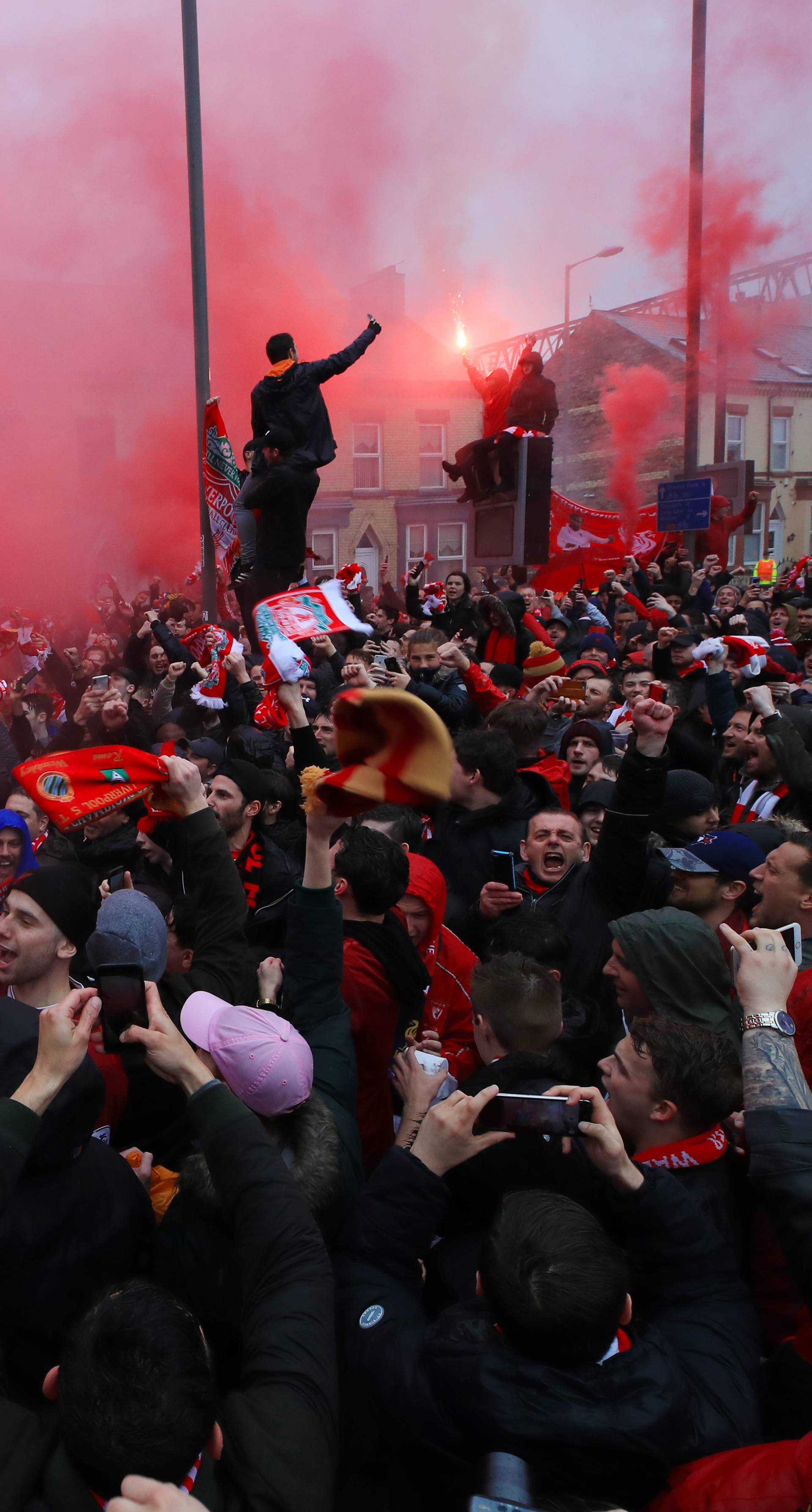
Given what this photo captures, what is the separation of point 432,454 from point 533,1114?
26.1 m

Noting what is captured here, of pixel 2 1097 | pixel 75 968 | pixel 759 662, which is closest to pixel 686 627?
pixel 759 662

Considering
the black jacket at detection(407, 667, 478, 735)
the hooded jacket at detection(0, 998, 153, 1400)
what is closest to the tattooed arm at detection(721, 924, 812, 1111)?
the hooded jacket at detection(0, 998, 153, 1400)

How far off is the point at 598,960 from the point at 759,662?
322 centimetres

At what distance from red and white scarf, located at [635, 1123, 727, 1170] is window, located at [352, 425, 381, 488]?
25326mm

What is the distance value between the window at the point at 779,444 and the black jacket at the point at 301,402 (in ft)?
90.2

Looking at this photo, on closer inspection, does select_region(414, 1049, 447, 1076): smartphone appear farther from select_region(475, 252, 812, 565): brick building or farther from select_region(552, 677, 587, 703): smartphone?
select_region(475, 252, 812, 565): brick building

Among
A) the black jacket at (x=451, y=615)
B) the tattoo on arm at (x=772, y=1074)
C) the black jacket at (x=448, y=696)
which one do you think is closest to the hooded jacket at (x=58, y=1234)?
the tattoo on arm at (x=772, y=1074)

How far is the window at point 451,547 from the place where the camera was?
27.7 metres

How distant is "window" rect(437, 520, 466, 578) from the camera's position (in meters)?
27.7

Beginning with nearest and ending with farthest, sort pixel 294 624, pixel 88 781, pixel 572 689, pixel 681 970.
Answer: pixel 681 970 → pixel 88 781 → pixel 294 624 → pixel 572 689

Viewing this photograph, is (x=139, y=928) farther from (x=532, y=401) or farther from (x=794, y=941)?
(x=532, y=401)

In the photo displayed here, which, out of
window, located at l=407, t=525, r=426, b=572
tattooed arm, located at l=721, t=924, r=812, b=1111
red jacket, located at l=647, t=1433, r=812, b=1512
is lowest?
red jacket, located at l=647, t=1433, r=812, b=1512

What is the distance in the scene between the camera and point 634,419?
24.2 meters

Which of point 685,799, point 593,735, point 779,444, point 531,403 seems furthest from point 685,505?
point 779,444
